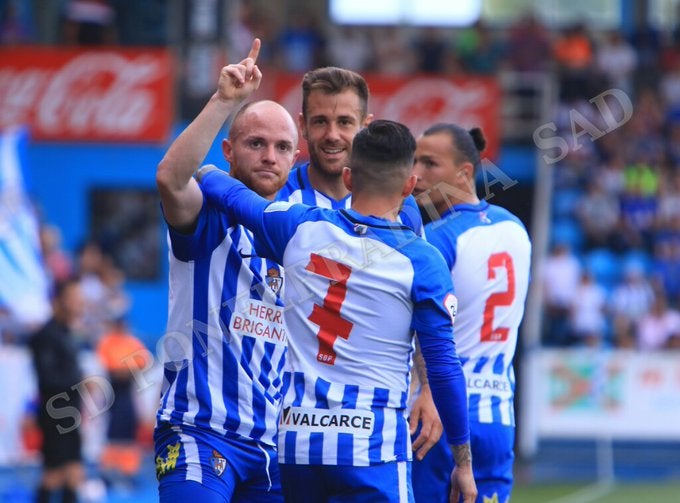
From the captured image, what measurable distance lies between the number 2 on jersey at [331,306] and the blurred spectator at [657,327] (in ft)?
41.5

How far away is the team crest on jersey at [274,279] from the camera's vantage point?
530 centimetres

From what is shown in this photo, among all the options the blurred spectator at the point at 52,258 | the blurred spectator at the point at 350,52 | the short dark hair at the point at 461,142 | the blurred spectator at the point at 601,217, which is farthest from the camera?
the blurred spectator at the point at 350,52

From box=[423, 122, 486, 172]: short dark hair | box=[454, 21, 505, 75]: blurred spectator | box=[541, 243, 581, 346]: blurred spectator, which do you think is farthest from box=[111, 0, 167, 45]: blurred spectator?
box=[423, 122, 486, 172]: short dark hair

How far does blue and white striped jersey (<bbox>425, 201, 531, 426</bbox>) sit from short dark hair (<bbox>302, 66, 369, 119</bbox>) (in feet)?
2.72

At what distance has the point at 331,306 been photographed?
4.70m

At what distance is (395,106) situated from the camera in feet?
63.0

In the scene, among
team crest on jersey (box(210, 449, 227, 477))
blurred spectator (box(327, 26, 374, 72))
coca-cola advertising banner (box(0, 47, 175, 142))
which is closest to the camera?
team crest on jersey (box(210, 449, 227, 477))

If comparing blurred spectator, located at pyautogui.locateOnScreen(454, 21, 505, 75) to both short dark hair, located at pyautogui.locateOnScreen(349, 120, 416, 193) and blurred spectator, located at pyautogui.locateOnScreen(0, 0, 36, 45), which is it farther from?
short dark hair, located at pyautogui.locateOnScreen(349, 120, 416, 193)

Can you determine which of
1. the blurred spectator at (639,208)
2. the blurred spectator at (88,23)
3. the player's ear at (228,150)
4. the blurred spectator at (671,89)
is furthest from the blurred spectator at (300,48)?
the player's ear at (228,150)

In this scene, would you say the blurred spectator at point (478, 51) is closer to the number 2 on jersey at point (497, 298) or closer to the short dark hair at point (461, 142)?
the short dark hair at point (461, 142)

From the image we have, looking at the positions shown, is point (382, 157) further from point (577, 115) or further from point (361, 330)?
point (577, 115)

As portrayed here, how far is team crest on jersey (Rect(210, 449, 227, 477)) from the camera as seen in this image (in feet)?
16.5

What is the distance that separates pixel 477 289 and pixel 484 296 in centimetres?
5

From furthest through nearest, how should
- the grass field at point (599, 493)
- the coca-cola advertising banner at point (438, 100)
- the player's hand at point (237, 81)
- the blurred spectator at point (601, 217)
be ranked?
1. the blurred spectator at point (601, 217)
2. the coca-cola advertising banner at point (438, 100)
3. the grass field at point (599, 493)
4. the player's hand at point (237, 81)
